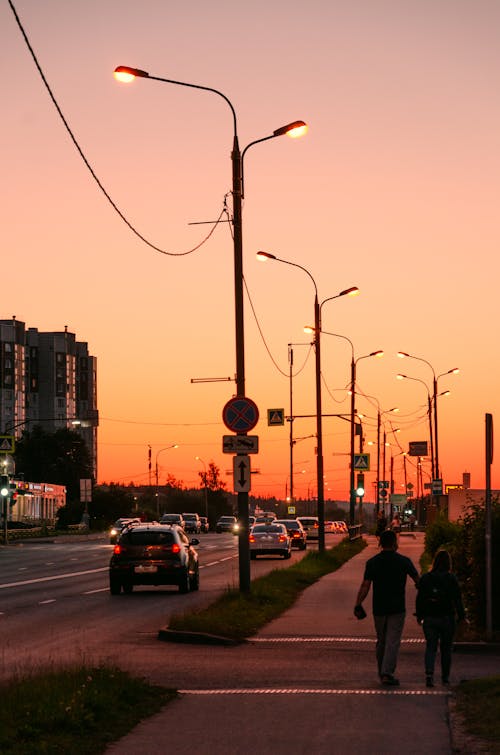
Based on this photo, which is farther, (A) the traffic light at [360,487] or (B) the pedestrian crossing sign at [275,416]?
(A) the traffic light at [360,487]

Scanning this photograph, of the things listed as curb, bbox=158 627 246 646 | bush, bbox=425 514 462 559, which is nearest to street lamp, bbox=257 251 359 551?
bush, bbox=425 514 462 559

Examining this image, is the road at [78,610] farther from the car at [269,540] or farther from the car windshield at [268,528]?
the car windshield at [268,528]

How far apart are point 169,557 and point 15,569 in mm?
13184

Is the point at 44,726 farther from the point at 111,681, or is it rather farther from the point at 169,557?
the point at 169,557

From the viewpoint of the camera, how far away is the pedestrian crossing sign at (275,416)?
47884 mm

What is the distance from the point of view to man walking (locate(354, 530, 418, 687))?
14523 millimetres

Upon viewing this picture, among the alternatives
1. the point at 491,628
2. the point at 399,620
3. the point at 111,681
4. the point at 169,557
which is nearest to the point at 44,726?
the point at 111,681

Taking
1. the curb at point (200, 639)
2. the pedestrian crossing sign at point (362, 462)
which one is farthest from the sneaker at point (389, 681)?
the pedestrian crossing sign at point (362, 462)

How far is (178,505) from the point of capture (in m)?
190

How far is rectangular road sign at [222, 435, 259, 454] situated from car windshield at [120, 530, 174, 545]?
22.3ft

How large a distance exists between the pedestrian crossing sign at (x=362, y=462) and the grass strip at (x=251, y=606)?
2293 centimetres

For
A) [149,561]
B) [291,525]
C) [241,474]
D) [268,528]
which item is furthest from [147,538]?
[291,525]

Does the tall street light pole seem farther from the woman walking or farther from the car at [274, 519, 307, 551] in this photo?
the car at [274, 519, 307, 551]

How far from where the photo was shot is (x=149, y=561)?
32062 mm
